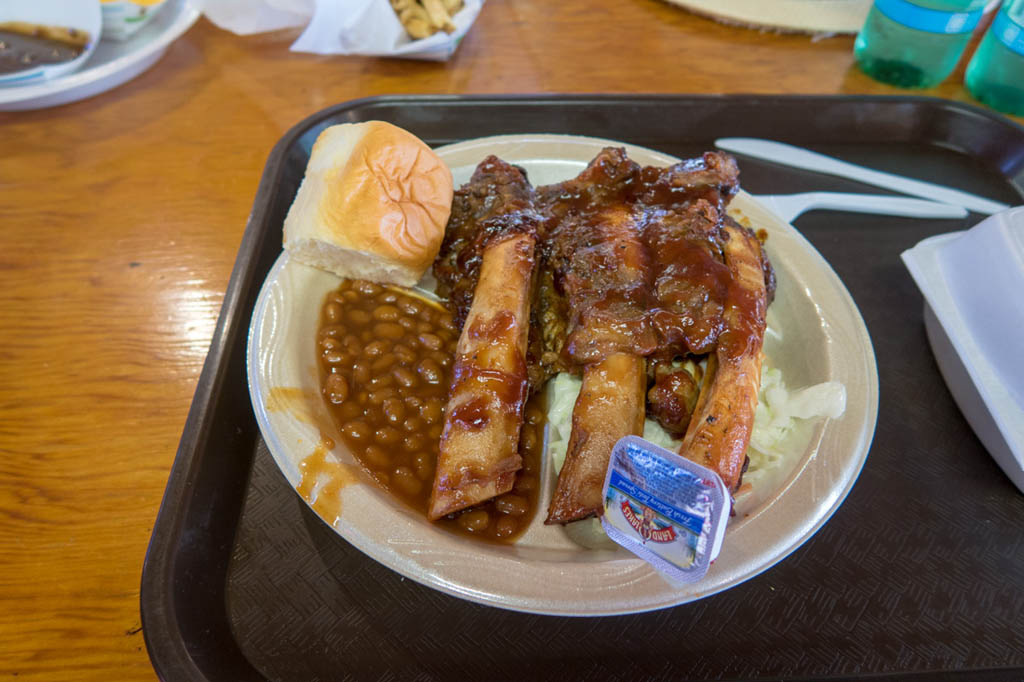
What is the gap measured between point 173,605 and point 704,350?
1.75 m

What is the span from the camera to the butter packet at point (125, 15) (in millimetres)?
3660

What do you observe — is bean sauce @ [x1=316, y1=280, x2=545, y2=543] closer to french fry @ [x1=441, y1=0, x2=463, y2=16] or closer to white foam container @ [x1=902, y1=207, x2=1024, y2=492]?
white foam container @ [x1=902, y1=207, x2=1024, y2=492]

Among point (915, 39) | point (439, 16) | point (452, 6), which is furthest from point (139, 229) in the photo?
point (915, 39)

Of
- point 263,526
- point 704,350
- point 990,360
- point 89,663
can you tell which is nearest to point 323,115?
point 263,526

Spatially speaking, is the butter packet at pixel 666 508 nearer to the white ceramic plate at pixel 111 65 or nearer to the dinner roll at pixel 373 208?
the dinner roll at pixel 373 208

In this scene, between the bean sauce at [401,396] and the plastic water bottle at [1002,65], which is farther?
the plastic water bottle at [1002,65]

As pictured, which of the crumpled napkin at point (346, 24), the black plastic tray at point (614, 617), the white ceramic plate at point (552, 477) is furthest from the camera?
the crumpled napkin at point (346, 24)

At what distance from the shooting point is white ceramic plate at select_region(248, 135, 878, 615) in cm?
164

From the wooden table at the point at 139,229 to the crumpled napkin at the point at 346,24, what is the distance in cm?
16

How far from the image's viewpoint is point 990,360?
219cm

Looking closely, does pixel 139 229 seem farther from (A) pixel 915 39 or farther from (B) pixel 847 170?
(A) pixel 915 39

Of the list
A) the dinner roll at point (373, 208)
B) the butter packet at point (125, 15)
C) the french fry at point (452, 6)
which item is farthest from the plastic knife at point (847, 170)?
the butter packet at point (125, 15)

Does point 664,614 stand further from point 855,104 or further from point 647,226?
point 855,104

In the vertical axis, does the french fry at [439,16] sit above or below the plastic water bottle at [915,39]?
below
